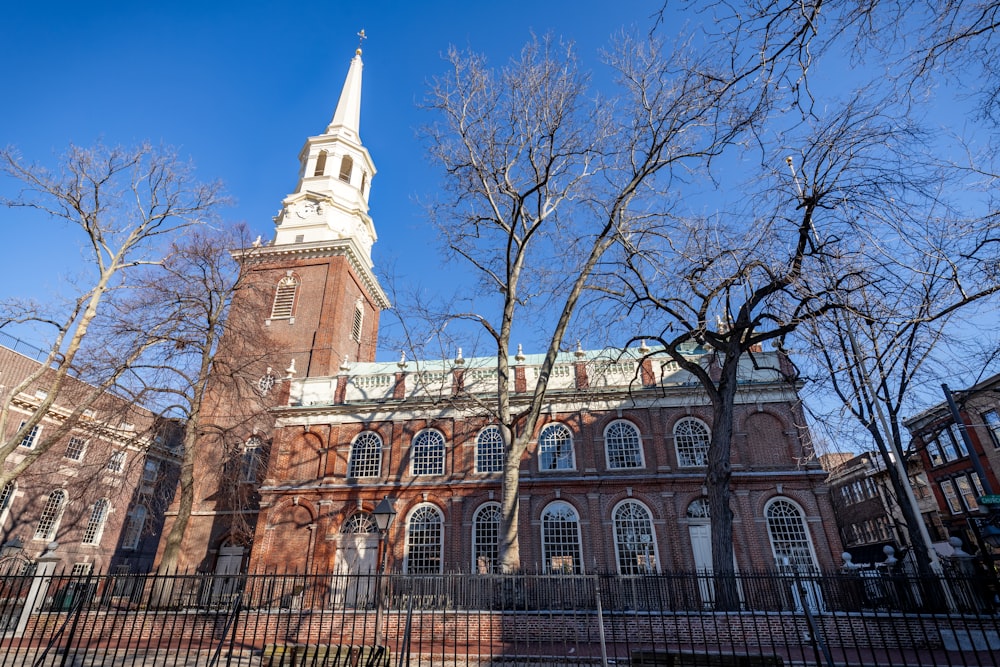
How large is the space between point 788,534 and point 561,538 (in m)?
8.90

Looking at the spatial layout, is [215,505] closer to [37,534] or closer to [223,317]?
[223,317]

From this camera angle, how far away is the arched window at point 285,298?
31141 millimetres

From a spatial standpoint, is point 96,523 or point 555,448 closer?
point 555,448

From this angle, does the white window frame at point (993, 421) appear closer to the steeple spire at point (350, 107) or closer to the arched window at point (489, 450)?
the arched window at point (489, 450)

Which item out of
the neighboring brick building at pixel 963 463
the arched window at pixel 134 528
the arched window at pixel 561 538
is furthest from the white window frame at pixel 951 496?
the arched window at pixel 134 528

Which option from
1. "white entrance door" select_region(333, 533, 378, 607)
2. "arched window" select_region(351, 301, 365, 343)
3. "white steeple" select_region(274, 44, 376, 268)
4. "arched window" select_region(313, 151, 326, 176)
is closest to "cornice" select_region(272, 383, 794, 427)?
"white entrance door" select_region(333, 533, 378, 607)

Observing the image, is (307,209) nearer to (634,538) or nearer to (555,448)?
(555,448)

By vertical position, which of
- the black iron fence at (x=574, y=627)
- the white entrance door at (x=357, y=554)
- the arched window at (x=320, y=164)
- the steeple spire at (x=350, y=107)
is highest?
the steeple spire at (x=350, y=107)

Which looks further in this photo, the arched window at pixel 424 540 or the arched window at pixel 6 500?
the arched window at pixel 6 500

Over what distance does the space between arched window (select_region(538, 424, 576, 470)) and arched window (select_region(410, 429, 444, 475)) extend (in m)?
4.60

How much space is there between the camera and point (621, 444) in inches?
934

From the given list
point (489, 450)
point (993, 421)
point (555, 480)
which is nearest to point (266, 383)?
point (489, 450)

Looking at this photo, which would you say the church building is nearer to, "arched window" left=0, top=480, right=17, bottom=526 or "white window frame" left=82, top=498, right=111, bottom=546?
"arched window" left=0, top=480, right=17, bottom=526

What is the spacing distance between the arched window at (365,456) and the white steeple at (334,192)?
41.6 ft
